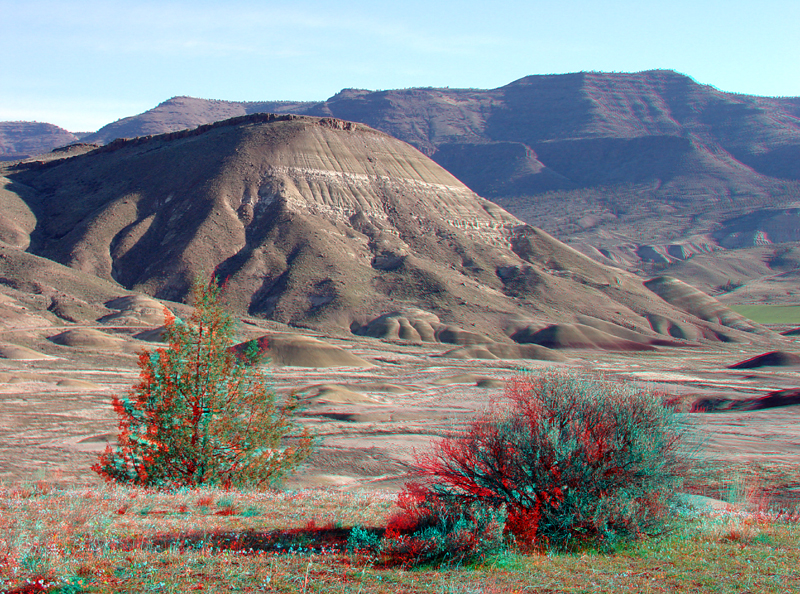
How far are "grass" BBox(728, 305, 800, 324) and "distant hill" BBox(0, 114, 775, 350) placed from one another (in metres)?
11.7

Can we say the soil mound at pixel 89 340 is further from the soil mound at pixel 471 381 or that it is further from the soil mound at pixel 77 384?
the soil mound at pixel 471 381

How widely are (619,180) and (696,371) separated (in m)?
151

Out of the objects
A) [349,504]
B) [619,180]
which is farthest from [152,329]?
[619,180]

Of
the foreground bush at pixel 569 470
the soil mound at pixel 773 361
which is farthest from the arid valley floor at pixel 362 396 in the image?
the soil mound at pixel 773 361

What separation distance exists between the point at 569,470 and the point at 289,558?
3.61 meters

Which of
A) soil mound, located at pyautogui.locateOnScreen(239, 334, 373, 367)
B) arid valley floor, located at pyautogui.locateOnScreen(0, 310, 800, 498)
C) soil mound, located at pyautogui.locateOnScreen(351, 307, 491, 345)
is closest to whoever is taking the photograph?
arid valley floor, located at pyautogui.locateOnScreen(0, 310, 800, 498)

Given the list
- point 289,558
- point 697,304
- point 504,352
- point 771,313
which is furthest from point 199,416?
point 771,313

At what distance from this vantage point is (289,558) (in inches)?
297

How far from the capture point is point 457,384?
4706 centimetres

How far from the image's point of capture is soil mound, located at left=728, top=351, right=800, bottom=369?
58031mm

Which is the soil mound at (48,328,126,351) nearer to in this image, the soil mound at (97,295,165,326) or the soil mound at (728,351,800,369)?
the soil mound at (97,295,165,326)

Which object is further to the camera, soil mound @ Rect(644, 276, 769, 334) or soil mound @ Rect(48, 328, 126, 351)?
soil mound @ Rect(644, 276, 769, 334)

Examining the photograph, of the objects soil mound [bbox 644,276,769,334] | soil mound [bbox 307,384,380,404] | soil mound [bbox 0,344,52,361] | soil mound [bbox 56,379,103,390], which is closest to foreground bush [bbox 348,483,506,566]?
soil mound [bbox 307,384,380,404]

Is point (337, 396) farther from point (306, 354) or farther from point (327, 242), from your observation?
point (327, 242)
